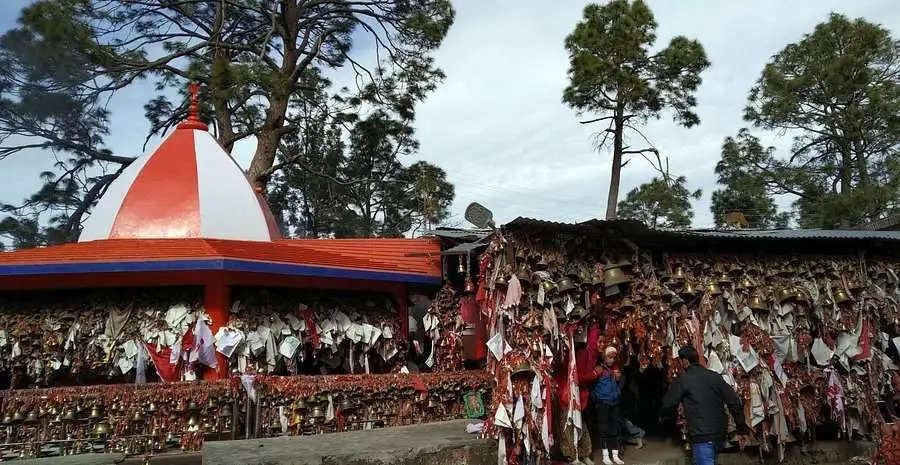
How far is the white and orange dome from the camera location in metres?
9.87

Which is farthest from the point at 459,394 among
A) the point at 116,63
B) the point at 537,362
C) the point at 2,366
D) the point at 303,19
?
the point at 303,19

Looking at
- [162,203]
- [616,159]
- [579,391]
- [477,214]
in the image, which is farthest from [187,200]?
[616,159]

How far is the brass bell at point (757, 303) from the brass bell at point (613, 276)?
158 cm

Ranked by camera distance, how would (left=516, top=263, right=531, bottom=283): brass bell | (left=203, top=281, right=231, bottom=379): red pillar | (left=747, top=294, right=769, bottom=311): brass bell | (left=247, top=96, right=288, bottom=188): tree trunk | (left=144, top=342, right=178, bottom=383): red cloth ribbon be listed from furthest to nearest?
(left=247, top=96, right=288, bottom=188): tree trunk → (left=203, top=281, right=231, bottom=379): red pillar → (left=144, top=342, right=178, bottom=383): red cloth ribbon → (left=747, top=294, right=769, bottom=311): brass bell → (left=516, top=263, right=531, bottom=283): brass bell

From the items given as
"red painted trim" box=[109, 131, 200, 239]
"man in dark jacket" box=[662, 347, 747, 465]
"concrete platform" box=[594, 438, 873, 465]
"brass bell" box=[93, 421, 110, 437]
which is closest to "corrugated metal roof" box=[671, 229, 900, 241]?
"man in dark jacket" box=[662, 347, 747, 465]

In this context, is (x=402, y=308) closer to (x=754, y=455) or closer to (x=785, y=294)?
(x=754, y=455)

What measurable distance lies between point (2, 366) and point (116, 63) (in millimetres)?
11151

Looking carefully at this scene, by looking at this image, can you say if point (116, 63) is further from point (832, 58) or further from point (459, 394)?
point (832, 58)

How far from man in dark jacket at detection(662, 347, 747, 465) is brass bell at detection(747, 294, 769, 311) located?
2001 mm

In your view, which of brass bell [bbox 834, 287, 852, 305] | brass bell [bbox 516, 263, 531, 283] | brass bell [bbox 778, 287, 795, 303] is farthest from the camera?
brass bell [bbox 834, 287, 852, 305]

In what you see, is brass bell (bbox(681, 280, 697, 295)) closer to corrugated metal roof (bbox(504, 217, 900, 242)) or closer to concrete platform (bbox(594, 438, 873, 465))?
corrugated metal roof (bbox(504, 217, 900, 242))

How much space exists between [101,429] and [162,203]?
384 centimetres

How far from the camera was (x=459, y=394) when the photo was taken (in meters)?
9.24

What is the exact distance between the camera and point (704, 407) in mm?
5473
